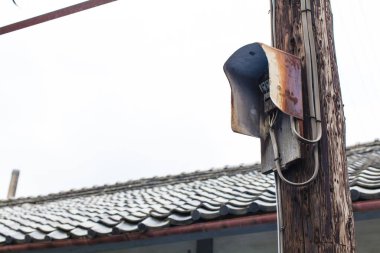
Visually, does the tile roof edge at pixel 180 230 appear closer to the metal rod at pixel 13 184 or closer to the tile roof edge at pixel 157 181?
the tile roof edge at pixel 157 181

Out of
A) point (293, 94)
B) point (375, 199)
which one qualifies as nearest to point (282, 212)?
point (293, 94)

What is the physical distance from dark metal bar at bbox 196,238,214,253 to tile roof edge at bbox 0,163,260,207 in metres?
4.33

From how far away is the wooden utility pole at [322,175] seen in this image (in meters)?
2.09

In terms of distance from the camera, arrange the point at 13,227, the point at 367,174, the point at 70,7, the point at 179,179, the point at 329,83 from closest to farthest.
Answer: the point at 329,83, the point at 70,7, the point at 367,174, the point at 13,227, the point at 179,179

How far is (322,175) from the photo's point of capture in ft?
7.18

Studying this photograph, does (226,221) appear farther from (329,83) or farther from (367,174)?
(329,83)

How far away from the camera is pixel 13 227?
643 centimetres

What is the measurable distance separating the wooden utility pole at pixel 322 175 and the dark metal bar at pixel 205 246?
3.04m

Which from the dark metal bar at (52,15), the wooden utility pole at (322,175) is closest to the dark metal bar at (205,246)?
the dark metal bar at (52,15)

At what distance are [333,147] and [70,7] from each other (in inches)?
101

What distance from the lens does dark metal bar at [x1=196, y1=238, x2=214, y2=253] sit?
5184mm

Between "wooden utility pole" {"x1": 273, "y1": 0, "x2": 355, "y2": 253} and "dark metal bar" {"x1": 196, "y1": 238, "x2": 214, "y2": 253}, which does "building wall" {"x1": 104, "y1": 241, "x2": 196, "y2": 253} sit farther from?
"wooden utility pole" {"x1": 273, "y1": 0, "x2": 355, "y2": 253}

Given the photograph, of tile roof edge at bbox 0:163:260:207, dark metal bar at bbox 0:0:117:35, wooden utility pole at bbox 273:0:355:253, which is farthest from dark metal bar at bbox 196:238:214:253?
tile roof edge at bbox 0:163:260:207

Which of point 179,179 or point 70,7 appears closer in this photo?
point 70,7
